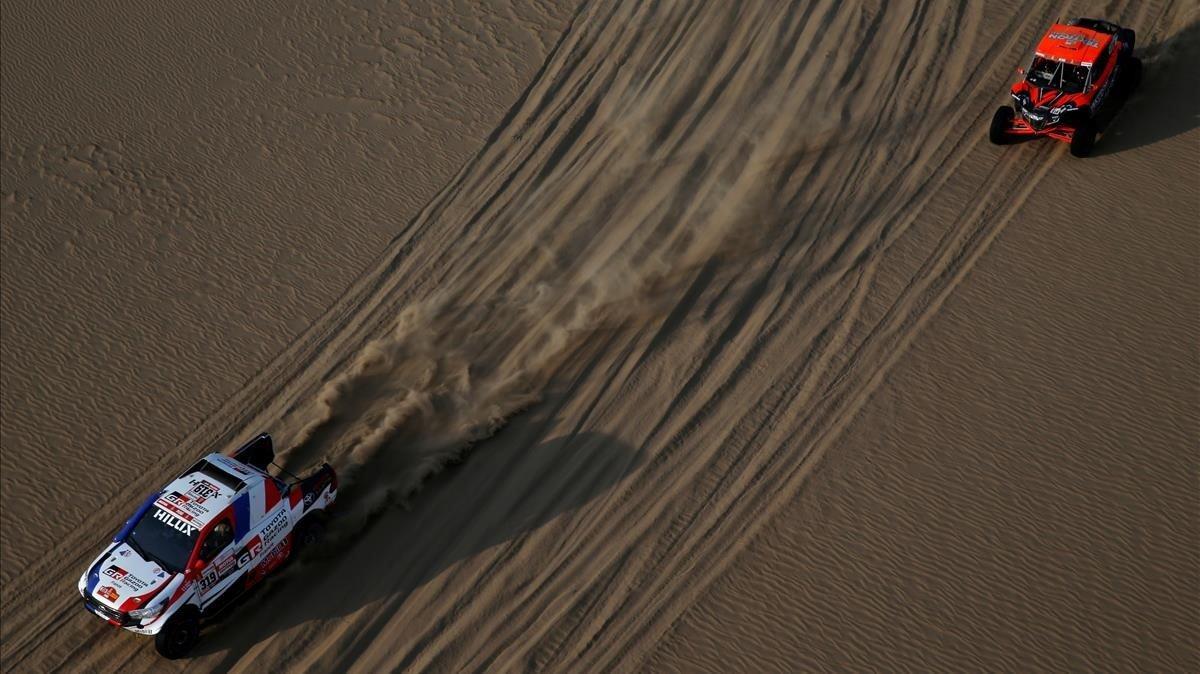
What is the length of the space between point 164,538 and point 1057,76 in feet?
47.8

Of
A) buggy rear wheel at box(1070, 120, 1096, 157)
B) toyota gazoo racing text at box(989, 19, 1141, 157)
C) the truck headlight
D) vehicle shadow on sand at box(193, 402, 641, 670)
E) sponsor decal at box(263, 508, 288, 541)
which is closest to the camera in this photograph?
the truck headlight

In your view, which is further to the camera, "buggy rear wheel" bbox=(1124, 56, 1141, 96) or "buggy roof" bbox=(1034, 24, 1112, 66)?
"buggy rear wheel" bbox=(1124, 56, 1141, 96)

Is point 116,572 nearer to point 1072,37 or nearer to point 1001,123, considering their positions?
point 1001,123

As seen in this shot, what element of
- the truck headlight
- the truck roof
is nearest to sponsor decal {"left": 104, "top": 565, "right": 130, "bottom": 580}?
the truck headlight

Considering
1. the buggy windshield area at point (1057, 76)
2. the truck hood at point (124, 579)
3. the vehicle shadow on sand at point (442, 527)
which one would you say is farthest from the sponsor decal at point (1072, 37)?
the truck hood at point (124, 579)

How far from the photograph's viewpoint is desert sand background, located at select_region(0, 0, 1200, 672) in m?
13.9

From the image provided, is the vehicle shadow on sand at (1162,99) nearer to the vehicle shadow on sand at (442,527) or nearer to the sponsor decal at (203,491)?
the vehicle shadow on sand at (442,527)

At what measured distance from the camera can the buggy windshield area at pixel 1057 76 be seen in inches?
706

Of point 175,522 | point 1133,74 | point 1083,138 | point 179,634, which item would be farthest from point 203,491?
point 1133,74

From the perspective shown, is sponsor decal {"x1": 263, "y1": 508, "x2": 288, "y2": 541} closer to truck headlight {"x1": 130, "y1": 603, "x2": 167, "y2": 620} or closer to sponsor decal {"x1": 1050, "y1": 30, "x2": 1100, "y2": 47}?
truck headlight {"x1": 130, "y1": 603, "x2": 167, "y2": 620}

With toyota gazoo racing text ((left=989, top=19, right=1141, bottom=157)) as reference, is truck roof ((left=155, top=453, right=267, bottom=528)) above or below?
below

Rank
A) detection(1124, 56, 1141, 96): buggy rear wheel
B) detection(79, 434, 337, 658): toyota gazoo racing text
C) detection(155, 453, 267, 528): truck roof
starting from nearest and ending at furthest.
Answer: detection(79, 434, 337, 658): toyota gazoo racing text → detection(155, 453, 267, 528): truck roof → detection(1124, 56, 1141, 96): buggy rear wheel

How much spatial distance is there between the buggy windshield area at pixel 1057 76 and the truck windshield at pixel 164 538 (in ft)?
46.1

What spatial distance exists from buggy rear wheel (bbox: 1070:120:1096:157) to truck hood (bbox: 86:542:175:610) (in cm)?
1454
